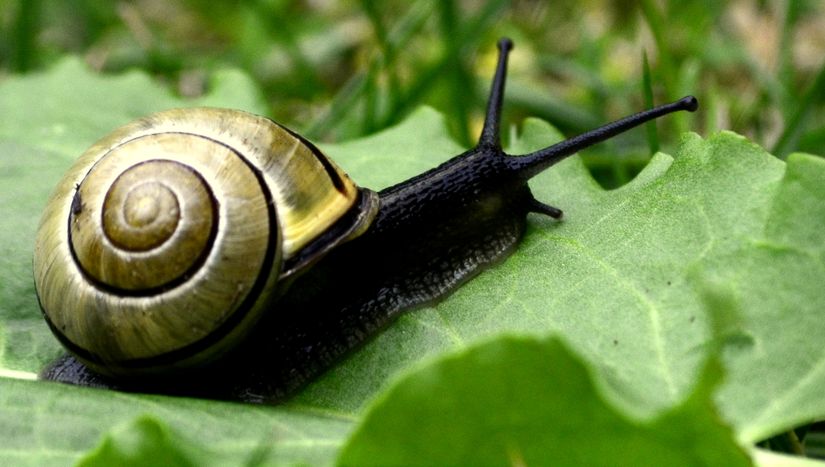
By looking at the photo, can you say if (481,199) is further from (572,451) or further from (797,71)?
(797,71)

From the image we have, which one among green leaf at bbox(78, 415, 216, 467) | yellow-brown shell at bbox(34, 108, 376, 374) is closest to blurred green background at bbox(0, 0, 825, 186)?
yellow-brown shell at bbox(34, 108, 376, 374)

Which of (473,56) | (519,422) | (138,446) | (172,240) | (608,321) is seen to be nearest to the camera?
(519,422)

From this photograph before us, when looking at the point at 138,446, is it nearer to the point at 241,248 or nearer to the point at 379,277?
the point at 241,248

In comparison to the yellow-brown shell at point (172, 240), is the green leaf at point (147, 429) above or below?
below

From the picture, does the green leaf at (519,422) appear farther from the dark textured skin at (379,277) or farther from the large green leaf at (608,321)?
the dark textured skin at (379,277)

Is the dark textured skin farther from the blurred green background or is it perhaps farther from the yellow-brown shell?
the blurred green background

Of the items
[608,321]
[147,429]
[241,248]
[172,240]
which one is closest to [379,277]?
[241,248]

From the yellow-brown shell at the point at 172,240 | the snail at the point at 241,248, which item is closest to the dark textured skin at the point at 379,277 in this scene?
the snail at the point at 241,248
